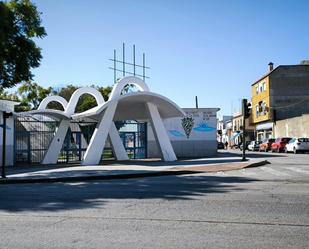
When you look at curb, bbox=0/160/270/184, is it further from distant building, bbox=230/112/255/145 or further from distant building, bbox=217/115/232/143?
distant building, bbox=217/115/232/143

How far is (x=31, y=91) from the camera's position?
6128 cm

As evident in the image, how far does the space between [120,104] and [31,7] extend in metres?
9.33

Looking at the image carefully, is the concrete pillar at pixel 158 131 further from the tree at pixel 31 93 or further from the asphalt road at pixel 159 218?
the tree at pixel 31 93

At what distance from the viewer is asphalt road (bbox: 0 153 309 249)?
6.68 metres

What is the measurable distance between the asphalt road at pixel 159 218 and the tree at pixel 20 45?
35.4ft

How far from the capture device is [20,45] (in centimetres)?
2262

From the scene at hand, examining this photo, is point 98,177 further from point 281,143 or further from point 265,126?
point 265,126

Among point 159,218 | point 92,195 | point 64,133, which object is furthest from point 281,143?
point 159,218

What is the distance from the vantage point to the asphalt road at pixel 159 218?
21.9ft

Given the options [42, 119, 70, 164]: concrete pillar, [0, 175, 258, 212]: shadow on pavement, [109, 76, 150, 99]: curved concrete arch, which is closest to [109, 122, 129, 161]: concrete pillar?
[42, 119, 70, 164]: concrete pillar

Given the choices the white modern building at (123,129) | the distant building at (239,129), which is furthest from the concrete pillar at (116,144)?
the distant building at (239,129)

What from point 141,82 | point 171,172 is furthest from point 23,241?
point 141,82

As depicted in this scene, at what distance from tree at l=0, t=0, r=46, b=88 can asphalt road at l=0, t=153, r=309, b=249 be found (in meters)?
10.8

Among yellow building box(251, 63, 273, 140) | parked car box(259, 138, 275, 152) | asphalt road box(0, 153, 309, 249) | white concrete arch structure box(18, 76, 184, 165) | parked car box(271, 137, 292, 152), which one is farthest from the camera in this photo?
yellow building box(251, 63, 273, 140)
